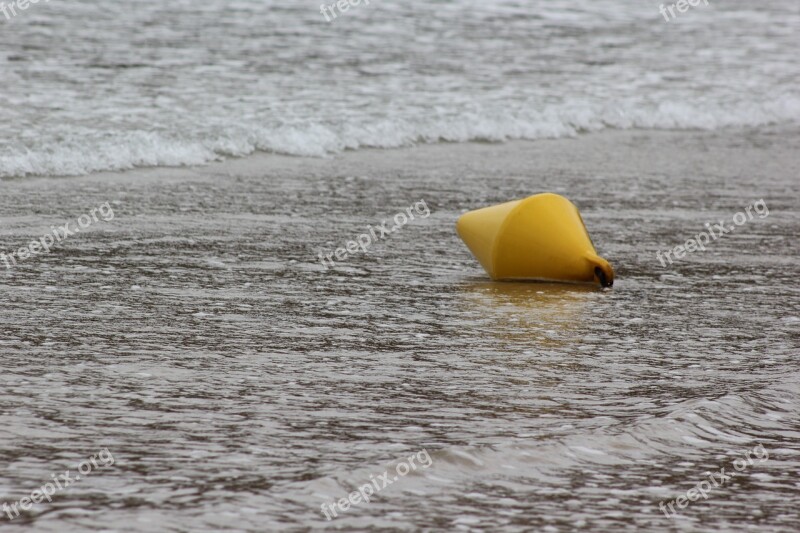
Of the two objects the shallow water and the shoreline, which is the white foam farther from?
the shoreline

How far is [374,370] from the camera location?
4.90 metres

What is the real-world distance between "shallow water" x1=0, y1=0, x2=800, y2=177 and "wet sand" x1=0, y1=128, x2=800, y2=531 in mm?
2935

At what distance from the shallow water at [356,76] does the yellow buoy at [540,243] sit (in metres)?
4.77

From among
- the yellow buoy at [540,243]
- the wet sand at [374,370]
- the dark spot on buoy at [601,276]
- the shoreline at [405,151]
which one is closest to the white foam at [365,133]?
the shoreline at [405,151]

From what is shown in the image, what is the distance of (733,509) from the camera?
356cm

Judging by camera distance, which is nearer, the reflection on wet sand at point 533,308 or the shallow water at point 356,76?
the reflection on wet sand at point 533,308

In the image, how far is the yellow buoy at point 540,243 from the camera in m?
6.78

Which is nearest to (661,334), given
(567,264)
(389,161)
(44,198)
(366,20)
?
(567,264)

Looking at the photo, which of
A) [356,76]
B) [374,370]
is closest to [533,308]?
[374,370]

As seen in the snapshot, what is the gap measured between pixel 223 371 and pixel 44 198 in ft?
15.6

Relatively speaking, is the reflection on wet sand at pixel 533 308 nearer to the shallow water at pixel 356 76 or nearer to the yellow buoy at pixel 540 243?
the yellow buoy at pixel 540 243

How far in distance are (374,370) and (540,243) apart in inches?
85.2

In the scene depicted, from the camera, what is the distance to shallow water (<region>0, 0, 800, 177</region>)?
12.3 meters

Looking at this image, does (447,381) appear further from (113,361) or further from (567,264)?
(567,264)
